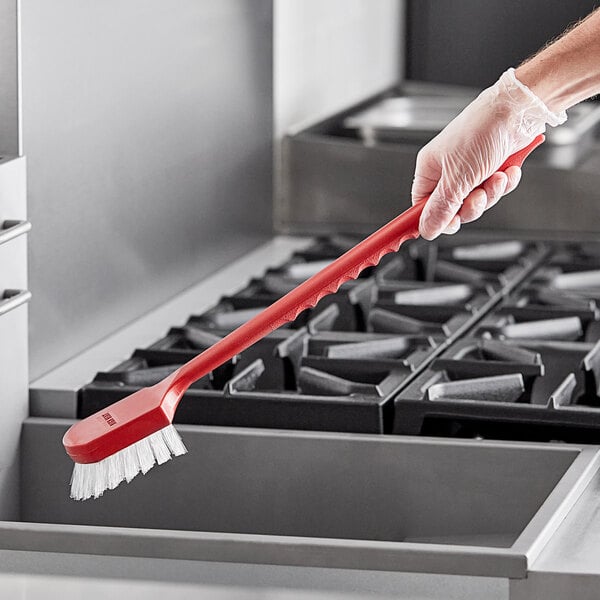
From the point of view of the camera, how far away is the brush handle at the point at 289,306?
102 cm

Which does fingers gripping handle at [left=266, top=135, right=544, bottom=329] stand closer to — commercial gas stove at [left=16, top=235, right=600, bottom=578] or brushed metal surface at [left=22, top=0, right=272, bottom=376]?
commercial gas stove at [left=16, top=235, right=600, bottom=578]

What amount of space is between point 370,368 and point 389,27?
1464 mm

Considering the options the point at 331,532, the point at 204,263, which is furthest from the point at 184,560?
the point at 204,263

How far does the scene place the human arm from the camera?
1.10 m

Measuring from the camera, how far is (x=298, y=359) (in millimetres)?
1378

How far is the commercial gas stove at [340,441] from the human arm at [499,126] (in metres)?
0.20

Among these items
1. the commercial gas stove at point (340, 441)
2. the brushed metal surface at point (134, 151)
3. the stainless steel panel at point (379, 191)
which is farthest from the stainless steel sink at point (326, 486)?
the stainless steel panel at point (379, 191)

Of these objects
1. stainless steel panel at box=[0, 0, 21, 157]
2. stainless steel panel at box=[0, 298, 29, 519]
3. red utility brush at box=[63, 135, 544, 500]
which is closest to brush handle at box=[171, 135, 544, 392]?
red utility brush at box=[63, 135, 544, 500]

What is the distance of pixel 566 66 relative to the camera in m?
1.12

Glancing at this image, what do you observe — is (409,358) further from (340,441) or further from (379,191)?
(379,191)

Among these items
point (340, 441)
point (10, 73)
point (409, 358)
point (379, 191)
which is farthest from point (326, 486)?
point (379, 191)

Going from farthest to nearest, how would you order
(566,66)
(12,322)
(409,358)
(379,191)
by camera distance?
(379,191), (409,358), (12,322), (566,66)

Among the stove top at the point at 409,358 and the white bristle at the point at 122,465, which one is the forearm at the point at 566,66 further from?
the white bristle at the point at 122,465

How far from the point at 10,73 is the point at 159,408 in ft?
1.35
